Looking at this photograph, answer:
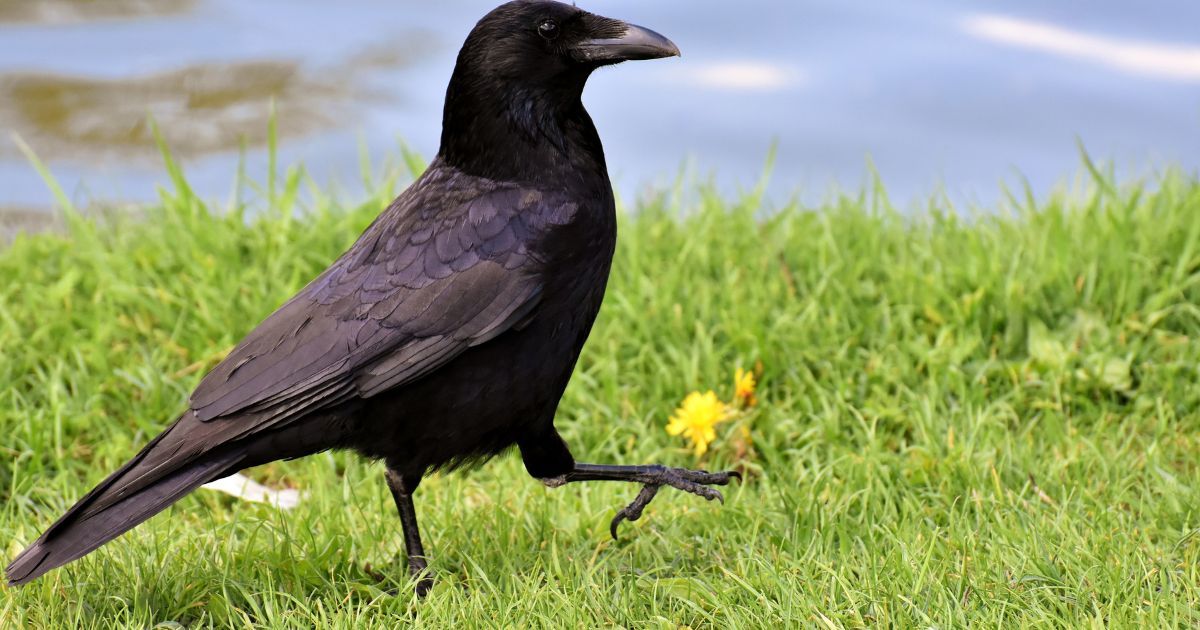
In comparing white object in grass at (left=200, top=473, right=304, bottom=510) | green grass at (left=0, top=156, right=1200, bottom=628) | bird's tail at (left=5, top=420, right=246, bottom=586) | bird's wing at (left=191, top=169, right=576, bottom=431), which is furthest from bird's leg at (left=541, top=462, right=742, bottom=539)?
white object in grass at (left=200, top=473, right=304, bottom=510)

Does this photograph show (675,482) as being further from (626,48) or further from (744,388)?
(626,48)

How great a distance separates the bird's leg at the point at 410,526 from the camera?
3.46 metres

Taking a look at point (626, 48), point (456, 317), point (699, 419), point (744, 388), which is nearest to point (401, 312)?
point (456, 317)

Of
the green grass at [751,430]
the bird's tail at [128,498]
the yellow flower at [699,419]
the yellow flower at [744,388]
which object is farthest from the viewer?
the yellow flower at [744,388]

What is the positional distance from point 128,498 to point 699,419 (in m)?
1.76

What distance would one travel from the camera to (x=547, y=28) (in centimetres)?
335

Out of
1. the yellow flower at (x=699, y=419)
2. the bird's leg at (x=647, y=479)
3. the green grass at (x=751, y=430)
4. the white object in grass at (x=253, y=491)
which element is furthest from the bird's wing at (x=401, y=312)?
the yellow flower at (x=699, y=419)

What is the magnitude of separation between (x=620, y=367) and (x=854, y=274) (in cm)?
99

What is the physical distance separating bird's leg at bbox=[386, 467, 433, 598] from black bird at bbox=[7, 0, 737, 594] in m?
0.01

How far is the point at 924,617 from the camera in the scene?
9.75 ft

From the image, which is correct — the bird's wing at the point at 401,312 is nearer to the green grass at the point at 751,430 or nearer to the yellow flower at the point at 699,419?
the green grass at the point at 751,430

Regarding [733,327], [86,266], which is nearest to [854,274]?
[733,327]

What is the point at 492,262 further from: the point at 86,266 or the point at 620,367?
the point at 86,266

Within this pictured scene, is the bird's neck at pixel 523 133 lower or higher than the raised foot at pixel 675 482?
higher
